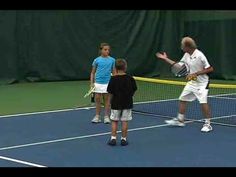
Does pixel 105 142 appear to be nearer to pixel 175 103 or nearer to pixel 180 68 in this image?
pixel 180 68

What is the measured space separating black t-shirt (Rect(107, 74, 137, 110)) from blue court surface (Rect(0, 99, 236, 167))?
54 cm

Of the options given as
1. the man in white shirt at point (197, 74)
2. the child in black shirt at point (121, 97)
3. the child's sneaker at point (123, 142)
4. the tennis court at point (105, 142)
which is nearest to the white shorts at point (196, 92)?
the man in white shirt at point (197, 74)

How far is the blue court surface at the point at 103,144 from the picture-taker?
5.66 meters

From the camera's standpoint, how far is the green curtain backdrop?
16.1 m

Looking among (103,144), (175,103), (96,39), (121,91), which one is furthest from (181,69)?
(96,39)

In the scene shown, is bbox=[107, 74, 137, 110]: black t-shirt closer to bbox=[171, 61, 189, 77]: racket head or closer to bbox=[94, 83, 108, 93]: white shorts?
bbox=[171, 61, 189, 77]: racket head

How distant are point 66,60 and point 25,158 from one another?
37.0ft

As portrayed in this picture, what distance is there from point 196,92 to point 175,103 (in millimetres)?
3172

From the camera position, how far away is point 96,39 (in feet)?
57.1

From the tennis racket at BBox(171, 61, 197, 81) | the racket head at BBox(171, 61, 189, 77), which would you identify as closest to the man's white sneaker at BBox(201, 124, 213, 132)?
the tennis racket at BBox(171, 61, 197, 81)

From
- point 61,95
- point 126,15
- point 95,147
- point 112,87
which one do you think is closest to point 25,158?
point 95,147
